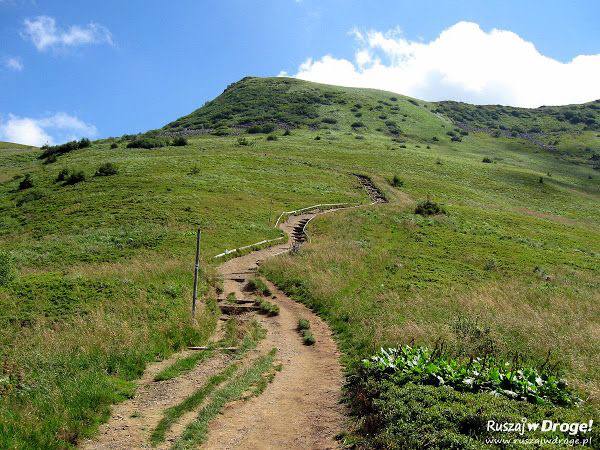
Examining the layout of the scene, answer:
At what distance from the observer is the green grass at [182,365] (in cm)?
1329

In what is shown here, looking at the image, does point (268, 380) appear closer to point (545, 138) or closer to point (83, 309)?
point (83, 309)

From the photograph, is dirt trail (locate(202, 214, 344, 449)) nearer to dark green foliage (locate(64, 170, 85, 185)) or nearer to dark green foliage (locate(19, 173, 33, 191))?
dark green foliage (locate(64, 170, 85, 185))

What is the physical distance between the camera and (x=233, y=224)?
40.2m

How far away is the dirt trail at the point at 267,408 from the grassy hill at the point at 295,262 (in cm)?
64

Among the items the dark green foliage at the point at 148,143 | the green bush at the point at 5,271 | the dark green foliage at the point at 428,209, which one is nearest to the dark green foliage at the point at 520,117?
the dark green foliage at the point at 148,143

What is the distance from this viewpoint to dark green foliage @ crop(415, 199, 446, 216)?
49947 millimetres

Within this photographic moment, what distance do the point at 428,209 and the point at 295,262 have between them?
2710cm

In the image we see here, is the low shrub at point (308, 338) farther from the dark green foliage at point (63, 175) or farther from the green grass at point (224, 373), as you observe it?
the dark green foliage at point (63, 175)

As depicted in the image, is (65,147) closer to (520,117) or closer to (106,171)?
(106,171)

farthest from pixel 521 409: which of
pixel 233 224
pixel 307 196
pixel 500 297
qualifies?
pixel 307 196

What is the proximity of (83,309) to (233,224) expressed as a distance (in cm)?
2299

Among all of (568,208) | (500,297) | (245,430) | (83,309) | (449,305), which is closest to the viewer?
(245,430)

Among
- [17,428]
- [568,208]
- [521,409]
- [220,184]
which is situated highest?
[220,184]

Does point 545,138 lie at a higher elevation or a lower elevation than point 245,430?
higher
